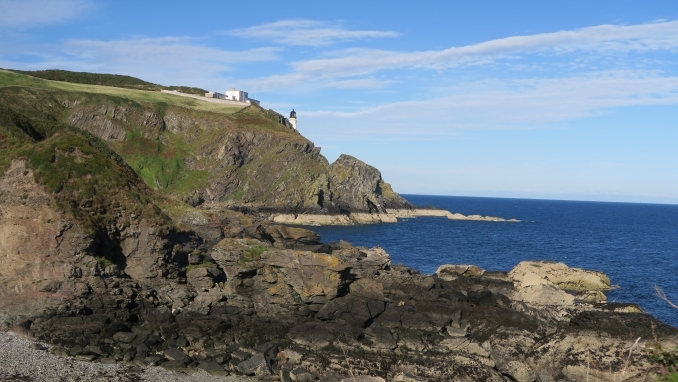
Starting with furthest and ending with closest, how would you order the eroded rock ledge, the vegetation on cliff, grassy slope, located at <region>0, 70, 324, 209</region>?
the vegetation on cliff → grassy slope, located at <region>0, 70, 324, 209</region> → the eroded rock ledge

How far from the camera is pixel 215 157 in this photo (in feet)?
390

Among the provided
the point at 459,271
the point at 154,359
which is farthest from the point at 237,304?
the point at 459,271

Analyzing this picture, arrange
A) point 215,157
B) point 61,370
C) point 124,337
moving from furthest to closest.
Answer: point 215,157 → point 124,337 → point 61,370

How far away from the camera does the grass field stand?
11919 centimetres

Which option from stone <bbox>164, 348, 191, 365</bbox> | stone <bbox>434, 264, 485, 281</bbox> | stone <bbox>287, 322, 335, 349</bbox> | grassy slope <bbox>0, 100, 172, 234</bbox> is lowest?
stone <bbox>164, 348, 191, 365</bbox>

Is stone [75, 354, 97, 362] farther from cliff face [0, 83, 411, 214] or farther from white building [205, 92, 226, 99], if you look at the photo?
white building [205, 92, 226, 99]

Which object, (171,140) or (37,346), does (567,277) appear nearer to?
(37,346)

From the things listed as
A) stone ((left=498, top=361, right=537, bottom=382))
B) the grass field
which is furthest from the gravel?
the grass field

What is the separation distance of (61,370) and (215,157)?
98354 mm

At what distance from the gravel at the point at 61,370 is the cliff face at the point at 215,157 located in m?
83.9

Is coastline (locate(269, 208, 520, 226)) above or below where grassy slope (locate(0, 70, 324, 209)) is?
below

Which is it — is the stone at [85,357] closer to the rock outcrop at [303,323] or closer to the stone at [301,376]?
the rock outcrop at [303,323]

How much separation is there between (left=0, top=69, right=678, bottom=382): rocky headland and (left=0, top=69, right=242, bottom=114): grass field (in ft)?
282

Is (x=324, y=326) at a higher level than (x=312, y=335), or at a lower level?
higher
